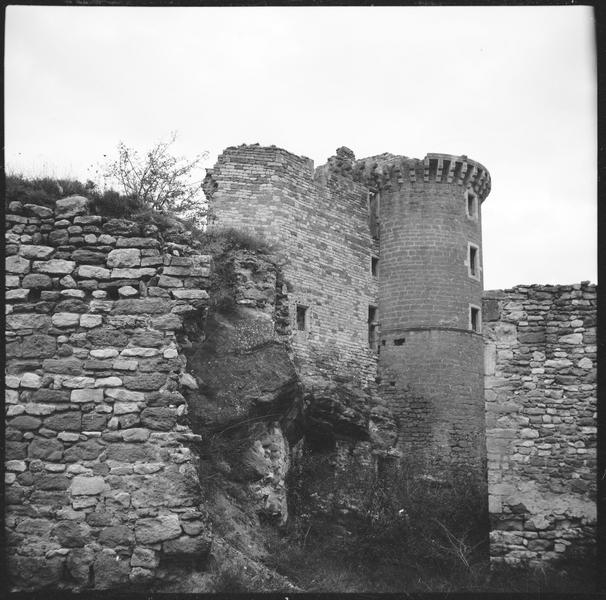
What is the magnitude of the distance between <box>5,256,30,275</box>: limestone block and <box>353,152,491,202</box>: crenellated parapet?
20.7 m

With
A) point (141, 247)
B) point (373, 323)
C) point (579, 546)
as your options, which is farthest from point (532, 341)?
point (373, 323)

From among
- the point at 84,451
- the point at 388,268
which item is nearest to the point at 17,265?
the point at 84,451

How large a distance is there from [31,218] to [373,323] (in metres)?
19.3

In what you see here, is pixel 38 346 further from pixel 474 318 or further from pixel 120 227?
pixel 474 318

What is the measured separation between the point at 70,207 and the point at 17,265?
0.79 meters

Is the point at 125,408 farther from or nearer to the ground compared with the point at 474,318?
nearer to the ground

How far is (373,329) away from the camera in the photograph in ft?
85.7

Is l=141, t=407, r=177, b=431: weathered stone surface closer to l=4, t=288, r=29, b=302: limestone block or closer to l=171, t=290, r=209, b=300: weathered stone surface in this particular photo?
l=171, t=290, r=209, b=300: weathered stone surface

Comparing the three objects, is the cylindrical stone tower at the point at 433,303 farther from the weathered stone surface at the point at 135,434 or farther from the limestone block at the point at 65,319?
the limestone block at the point at 65,319

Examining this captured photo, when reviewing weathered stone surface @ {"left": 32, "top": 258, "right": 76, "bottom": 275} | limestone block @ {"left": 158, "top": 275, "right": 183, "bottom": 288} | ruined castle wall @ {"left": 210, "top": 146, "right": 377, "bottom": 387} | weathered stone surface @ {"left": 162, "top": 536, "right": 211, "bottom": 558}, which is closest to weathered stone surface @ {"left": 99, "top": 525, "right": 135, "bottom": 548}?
weathered stone surface @ {"left": 162, "top": 536, "right": 211, "bottom": 558}

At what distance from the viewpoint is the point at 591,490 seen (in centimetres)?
1055

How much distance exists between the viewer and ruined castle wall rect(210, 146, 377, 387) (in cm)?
2297

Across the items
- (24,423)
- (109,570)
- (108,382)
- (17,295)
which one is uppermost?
(17,295)

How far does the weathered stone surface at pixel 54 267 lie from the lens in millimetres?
7461
